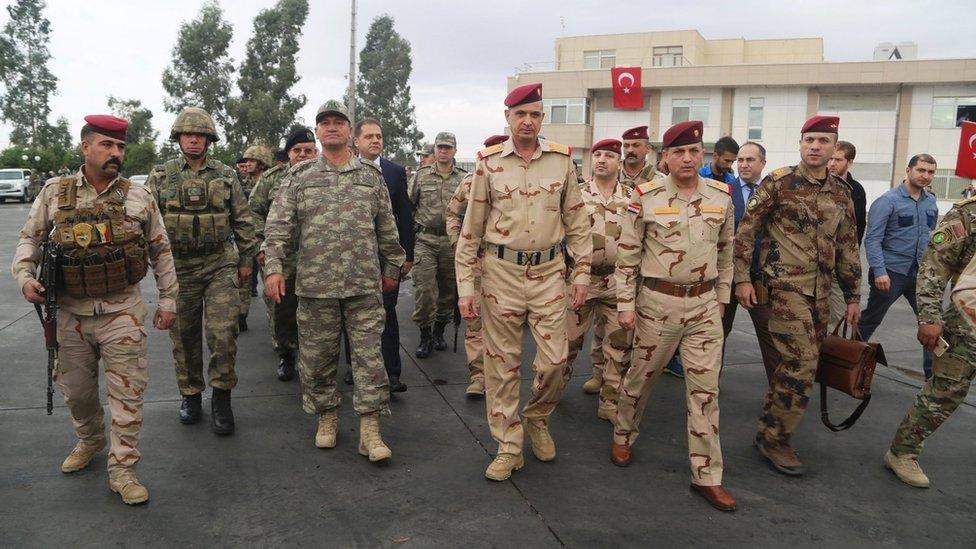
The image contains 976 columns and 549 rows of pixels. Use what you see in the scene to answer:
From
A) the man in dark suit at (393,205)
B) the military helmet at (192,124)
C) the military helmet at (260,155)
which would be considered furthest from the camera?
the military helmet at (260,155)

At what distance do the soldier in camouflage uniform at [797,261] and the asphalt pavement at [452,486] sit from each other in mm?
435

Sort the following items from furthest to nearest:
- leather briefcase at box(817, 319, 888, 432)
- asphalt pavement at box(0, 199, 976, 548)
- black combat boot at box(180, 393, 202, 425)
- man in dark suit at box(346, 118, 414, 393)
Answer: man in dark suit at box(346, 118, 414, 393), black combat boot at box(180, 393, 202, 425), leather briefcase at box(817, 319, 888, 432), asphalt pavement at box(0, 199, 976, 548)

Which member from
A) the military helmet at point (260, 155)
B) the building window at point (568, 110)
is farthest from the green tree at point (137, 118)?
the military helmet at point (260, 155)

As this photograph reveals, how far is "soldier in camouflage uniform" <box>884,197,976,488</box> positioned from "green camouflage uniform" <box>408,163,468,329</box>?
381 centimetres

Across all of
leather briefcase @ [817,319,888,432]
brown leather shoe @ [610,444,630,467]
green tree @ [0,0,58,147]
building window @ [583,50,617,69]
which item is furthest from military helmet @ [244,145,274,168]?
green tree @ [0,0,58,147]

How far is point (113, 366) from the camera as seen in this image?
341 centimetres

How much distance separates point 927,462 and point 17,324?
28.2 ft

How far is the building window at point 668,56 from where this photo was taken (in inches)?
1629

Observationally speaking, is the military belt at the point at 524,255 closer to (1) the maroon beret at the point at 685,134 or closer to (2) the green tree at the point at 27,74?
(1) the maroon beret at the point at 685,134

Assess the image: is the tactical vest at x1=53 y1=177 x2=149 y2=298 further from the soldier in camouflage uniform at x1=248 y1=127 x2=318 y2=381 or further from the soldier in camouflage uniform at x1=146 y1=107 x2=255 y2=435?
the soldier in camouflage uniform at x1=248 y1=127 x2=318 y2=381

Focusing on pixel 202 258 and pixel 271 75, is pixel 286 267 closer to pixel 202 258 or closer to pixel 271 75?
pixel 202 258

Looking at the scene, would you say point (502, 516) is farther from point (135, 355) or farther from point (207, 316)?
point (207, 316)

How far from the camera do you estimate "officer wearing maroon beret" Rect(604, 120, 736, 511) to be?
353 centimetres

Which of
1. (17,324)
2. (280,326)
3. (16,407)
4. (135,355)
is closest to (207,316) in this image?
(135,355)
